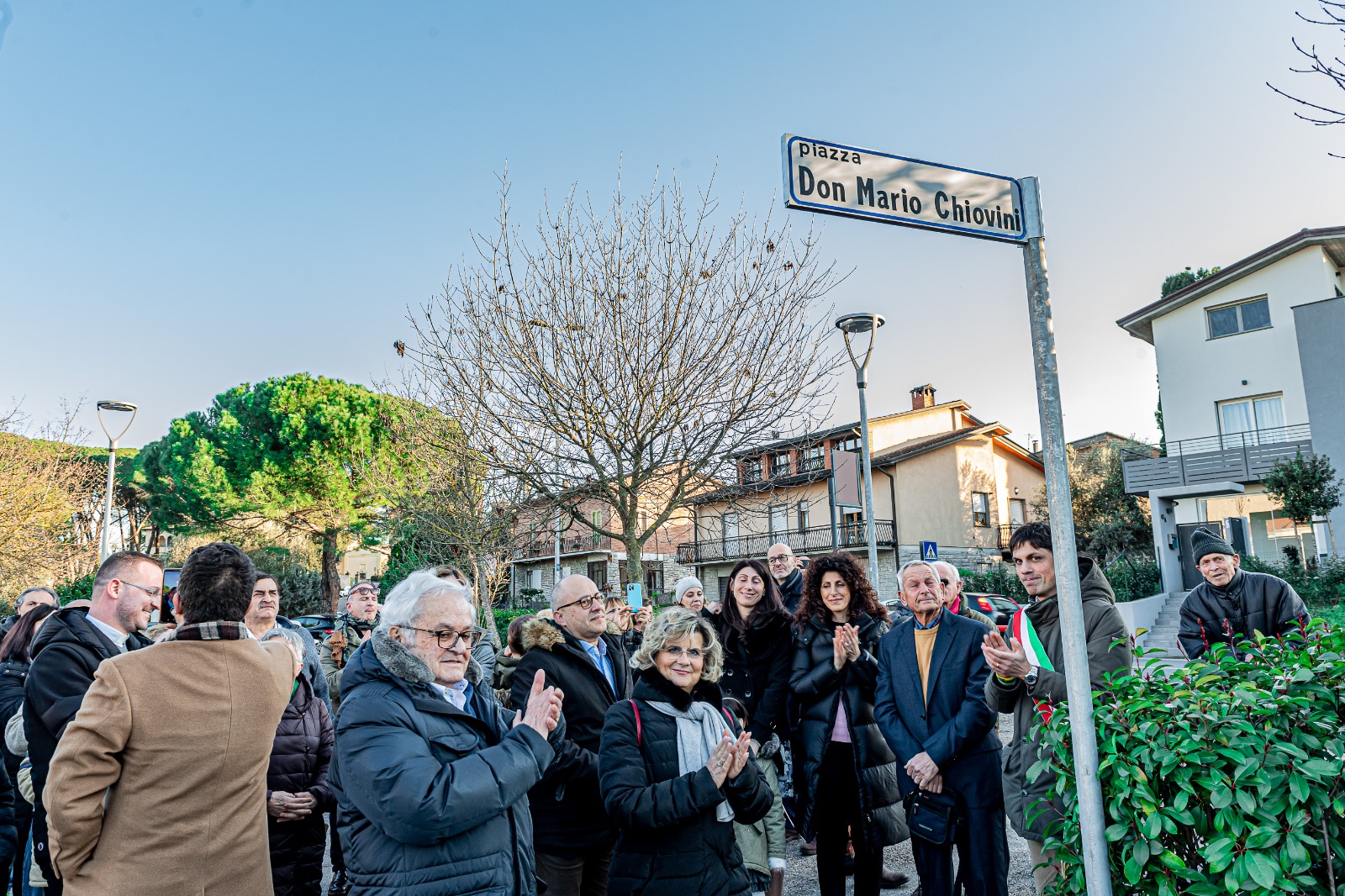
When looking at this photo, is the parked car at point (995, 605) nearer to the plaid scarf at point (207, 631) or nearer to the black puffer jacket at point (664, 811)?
the black puffer jacket at point (664, 811)

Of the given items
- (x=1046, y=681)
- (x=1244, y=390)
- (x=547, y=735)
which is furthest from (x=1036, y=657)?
(x=1244, y=390)

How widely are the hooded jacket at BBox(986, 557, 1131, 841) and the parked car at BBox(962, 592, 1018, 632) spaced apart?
29.6 feet

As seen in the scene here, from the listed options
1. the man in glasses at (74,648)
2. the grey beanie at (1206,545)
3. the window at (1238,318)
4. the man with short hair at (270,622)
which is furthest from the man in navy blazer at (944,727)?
the window at (1238,318)

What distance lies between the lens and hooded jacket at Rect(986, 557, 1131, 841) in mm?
3693

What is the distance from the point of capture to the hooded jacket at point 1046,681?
12.1ft

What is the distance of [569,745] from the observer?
3.88 meters

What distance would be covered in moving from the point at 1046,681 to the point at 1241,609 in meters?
2.37

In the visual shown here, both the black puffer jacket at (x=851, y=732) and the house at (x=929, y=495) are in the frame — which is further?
the house at (x=929, y=495)

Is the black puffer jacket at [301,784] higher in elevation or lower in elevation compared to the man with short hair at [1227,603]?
lower

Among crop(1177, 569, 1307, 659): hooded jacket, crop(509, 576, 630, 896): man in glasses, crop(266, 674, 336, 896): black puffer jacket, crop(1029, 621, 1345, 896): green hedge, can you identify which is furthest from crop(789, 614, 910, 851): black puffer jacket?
crop(266, 674, 336, 896): black puffer jacket

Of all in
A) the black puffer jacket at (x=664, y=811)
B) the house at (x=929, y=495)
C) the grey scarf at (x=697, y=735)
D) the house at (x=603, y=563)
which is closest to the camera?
the black puffer jacket at (x=664, y=811)

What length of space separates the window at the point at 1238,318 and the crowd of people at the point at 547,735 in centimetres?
2721

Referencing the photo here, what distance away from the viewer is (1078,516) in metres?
34.2

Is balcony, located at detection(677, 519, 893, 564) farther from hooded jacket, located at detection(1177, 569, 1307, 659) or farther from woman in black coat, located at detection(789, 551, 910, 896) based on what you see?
woman in black coat, located at detection(789, 551, 910, 896)
